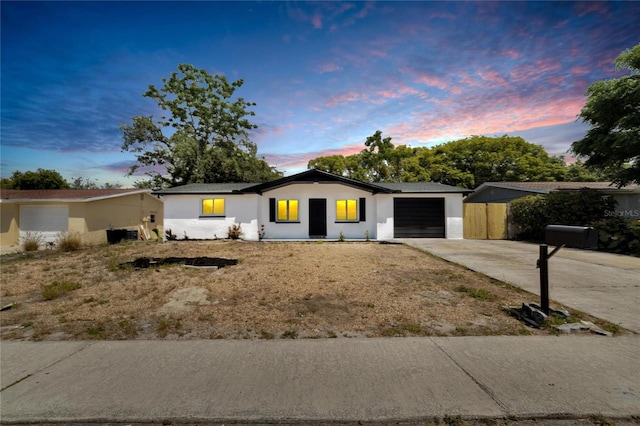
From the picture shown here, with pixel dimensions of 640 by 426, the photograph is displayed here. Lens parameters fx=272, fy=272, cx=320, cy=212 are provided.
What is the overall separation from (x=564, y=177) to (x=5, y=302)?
45.5 meters

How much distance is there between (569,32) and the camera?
31.1 feet

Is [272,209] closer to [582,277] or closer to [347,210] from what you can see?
[347,210]

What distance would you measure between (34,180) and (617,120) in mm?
49532

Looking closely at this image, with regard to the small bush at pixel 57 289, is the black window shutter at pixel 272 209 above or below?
above

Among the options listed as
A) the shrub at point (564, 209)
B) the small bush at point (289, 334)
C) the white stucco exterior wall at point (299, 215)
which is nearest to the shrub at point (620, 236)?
the shrub at point (564, 209)

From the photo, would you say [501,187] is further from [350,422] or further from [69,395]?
[69,395]

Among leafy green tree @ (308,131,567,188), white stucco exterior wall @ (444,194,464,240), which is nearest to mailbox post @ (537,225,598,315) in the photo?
white stucco exterior wall @ (444,194,464,240)

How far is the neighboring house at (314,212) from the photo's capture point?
15.5 meters

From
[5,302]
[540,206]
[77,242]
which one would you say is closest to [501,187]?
[540,206]

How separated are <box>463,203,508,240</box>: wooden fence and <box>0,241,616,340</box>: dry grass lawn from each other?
29.9ft

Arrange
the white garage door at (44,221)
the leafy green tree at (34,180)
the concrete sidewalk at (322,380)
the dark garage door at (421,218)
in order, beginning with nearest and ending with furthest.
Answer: the concrete sidewalk at (322,380)
the dark garage door at (421,218)
the white garage door at (44,221)
the leafy green tree at (34,180)

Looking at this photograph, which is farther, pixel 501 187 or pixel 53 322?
pixel 501 187

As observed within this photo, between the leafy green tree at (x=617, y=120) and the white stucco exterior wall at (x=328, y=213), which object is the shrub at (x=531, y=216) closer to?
the leafy green tree at (x=617, y=120)

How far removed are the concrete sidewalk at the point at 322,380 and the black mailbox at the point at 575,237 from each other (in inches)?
46.3
